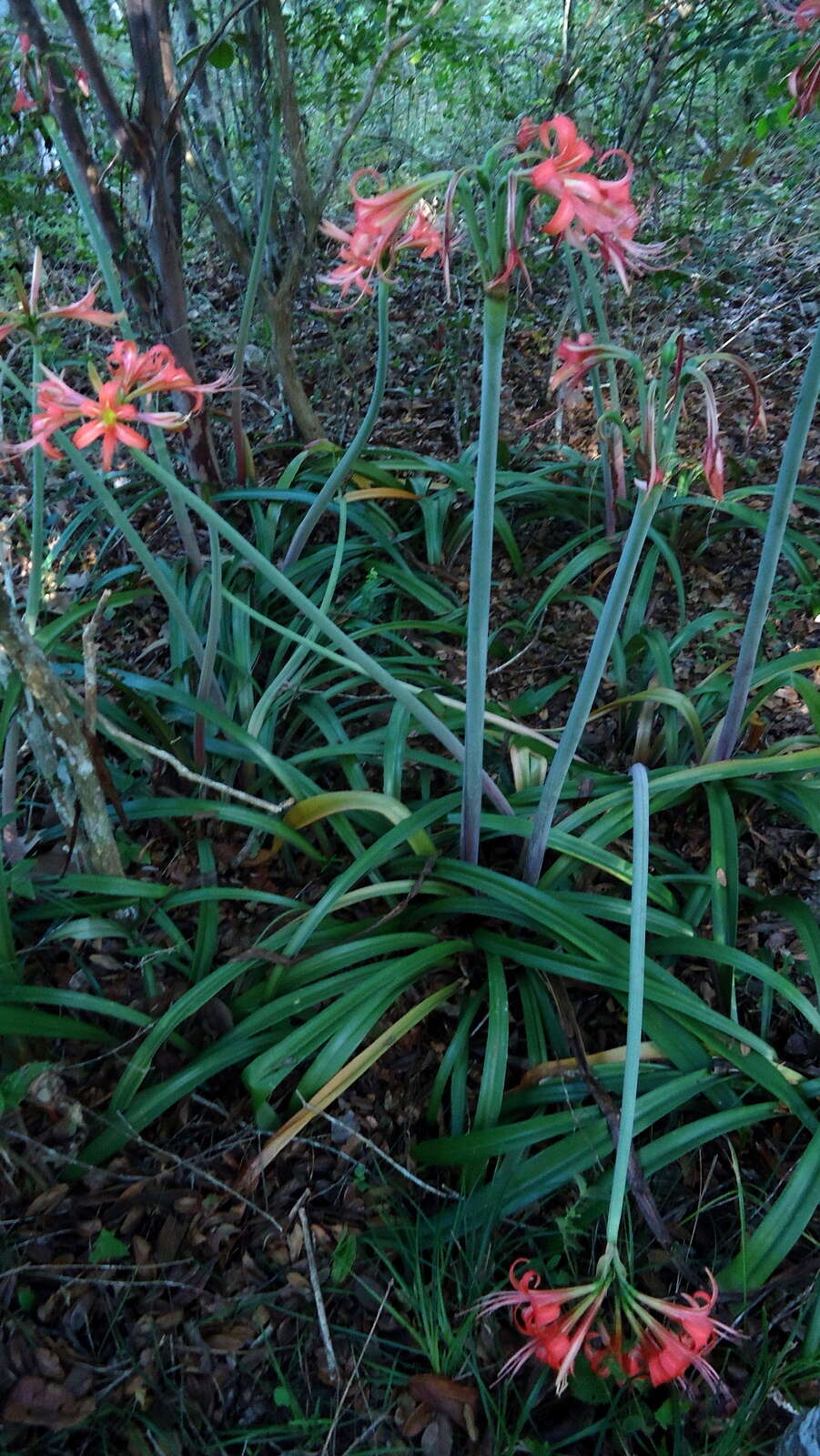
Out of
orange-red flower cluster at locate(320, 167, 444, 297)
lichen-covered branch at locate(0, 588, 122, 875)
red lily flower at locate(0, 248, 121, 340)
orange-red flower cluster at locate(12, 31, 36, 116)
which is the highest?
orange-red flower cluster at locate(12, 31, 36, 116)

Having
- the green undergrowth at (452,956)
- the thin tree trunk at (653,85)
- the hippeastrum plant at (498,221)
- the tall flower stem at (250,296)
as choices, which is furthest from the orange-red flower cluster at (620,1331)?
the thin tree trunk at (653,85)

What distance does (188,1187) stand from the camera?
1.57 metres

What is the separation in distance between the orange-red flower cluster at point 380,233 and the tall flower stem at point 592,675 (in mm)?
490

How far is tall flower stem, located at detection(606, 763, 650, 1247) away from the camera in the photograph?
3.96 ft

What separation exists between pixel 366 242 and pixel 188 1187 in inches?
61.3

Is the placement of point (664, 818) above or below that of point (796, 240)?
below

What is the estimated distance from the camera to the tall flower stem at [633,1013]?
1207 mm

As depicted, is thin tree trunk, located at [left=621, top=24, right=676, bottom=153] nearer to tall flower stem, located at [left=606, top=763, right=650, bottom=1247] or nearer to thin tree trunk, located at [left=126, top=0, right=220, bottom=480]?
thin tree trunk, located at [left=126, top=0, right=220, bottom=480]

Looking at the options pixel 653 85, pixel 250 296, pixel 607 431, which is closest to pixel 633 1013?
pixel 607 431

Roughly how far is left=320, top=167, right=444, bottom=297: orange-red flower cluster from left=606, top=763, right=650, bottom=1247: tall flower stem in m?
0.90

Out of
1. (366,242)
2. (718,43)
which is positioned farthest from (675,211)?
(366,242)

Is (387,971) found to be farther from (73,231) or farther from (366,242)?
(73,231)

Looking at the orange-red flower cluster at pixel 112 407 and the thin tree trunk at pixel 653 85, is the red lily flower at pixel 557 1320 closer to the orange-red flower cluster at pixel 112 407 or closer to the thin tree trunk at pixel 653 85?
the orange-red flower cluster at pixel 112 407

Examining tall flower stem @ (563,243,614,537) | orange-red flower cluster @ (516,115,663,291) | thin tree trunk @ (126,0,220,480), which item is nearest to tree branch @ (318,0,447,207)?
thin tree trunk @ (126,0,220,480)
